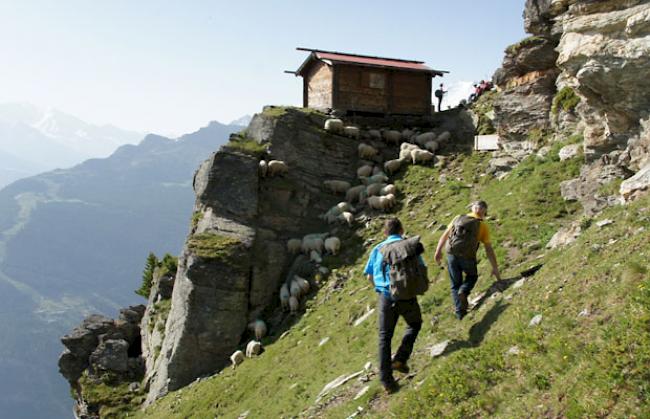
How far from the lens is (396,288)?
34.9 ft

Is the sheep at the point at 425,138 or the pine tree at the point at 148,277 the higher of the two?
the sheep at the point at 425,138

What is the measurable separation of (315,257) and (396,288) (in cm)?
1689

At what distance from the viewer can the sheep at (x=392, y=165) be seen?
1276 inches

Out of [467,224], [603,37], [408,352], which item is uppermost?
[603,37]

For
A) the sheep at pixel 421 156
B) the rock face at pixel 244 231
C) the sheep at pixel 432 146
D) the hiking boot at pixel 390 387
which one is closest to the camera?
the hiking boot at pixel 390 387

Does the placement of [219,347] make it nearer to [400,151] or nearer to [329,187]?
[329,187]

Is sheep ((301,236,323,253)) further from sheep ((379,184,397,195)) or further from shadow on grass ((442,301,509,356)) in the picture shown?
shadow on grass ((442,301,509,356))

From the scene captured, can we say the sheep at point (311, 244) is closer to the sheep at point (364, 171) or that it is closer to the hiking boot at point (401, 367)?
the sheep at point (364, 171)

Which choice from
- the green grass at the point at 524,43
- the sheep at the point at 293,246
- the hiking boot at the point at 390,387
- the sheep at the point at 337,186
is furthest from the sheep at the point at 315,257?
the hiking boot at the point at 390,387

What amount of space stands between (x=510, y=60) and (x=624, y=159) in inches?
541

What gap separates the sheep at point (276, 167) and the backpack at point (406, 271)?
69.0ft

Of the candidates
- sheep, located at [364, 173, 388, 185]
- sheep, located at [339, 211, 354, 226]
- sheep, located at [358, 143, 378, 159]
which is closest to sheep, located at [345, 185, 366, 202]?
sheep, located at [364, 173, 388, 185]

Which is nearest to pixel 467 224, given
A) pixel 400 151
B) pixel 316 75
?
pixel 400 151

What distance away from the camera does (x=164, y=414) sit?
2227cm
